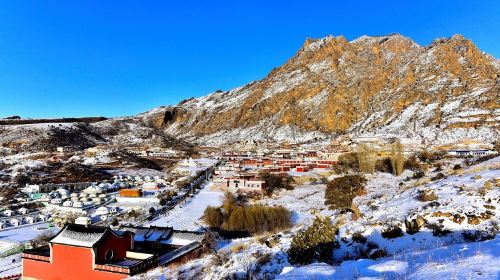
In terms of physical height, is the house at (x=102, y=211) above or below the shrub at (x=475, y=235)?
below

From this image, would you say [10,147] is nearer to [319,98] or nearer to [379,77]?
[319,98]

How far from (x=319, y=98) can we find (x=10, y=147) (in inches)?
4384

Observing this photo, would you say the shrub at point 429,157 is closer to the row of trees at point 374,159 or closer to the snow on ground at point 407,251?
the row of trees at point 374,159

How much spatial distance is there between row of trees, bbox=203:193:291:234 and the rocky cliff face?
2872 inches

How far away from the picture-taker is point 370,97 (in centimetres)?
14600

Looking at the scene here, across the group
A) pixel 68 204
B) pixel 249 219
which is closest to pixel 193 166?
pixel 68 204

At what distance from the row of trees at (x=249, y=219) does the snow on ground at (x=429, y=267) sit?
25698mm

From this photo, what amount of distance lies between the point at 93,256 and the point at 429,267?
1789cm

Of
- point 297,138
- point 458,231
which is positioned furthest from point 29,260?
point 297,138

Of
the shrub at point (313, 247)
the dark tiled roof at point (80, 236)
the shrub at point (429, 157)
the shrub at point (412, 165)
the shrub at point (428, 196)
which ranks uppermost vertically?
the shrub at point (429, 157)

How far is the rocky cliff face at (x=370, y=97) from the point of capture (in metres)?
110

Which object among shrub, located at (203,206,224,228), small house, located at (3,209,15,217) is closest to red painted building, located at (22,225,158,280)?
shrub, located at (203,206,224,228)

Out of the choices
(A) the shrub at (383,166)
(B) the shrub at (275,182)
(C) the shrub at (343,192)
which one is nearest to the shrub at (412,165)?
(A) the shrub at (383,166)

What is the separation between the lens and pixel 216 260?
14859 millimetres
